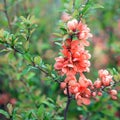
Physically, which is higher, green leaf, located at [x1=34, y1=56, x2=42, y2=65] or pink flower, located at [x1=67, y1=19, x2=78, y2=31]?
pink flower, located at [x1=67, y1=19, x2=78, y2=31]

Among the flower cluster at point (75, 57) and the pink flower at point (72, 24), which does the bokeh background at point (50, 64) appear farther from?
the pink flower at point (72, 24)

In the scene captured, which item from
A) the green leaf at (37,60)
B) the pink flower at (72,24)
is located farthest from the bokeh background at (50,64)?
the pink flower at (72,24)

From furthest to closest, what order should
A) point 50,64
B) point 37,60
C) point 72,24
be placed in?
point 50,64 < point 37,60 < point 72,24

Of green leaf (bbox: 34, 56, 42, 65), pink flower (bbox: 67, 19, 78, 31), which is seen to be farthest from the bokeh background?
pink flower (bbox: 67, 19, 78, 31)

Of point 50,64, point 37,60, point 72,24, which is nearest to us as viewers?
point 72,24

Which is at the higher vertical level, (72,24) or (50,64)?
(72,24)

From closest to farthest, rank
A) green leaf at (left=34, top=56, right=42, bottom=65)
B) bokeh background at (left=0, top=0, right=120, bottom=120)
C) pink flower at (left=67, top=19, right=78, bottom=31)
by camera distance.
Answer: pink flower at (left=67, top=19, right=78, bottom=31) → green leaf at (left=34, top=56, right=42, bottom=65) → bokeh background at (left=0, top=0, right=120, bottom=120)

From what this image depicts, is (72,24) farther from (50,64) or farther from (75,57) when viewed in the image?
(50,64)

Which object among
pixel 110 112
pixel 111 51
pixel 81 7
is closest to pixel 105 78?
pixel 81 7

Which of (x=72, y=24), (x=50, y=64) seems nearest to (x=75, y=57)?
(x=72, y=24)

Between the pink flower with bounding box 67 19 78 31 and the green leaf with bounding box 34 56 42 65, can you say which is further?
the green leaf with bounding box 34 56 42 65

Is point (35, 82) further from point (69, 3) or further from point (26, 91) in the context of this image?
point (69, 3)

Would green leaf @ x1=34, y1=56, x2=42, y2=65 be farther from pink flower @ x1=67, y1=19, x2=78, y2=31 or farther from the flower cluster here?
pink flower @ x1=67, y1=19, x2=78, y2=31

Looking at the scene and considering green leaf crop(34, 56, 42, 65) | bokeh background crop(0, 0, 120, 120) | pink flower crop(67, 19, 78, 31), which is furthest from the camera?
bokeh background crop(0, 0, 120, 120)
